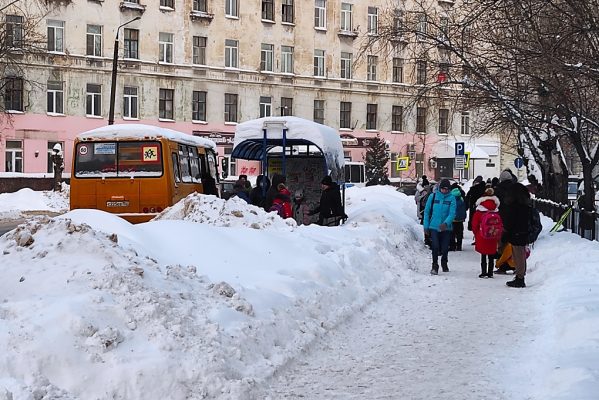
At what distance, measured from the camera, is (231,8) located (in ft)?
181

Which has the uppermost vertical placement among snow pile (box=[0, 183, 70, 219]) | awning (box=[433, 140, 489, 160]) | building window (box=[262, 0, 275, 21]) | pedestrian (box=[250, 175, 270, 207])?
building window (box=[262, 0, 275, 21])

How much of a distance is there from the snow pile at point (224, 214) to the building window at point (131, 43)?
3613 cm

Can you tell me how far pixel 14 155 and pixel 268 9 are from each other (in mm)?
19733

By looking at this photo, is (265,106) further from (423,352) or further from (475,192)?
(423,352)

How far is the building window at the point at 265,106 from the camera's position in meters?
55.7

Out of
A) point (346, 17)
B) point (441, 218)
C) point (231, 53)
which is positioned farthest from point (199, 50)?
point (441, 218)

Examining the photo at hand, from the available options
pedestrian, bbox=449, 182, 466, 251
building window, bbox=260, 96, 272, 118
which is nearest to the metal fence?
pedestrian, bbox=449, 182, 466, 251

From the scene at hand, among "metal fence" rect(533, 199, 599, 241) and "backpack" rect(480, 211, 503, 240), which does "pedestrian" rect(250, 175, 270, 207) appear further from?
"backpack" rect(480, 211, 503, 240)

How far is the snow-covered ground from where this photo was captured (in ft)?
20.4

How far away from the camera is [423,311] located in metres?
11.1

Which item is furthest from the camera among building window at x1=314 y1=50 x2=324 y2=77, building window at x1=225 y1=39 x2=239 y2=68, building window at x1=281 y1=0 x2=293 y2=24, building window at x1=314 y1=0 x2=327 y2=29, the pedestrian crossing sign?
building window at x1=314 y1=0 x2=327 y2=29

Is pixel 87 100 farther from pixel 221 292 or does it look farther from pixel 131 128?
pixel 221 292

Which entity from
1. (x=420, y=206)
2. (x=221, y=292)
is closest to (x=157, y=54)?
(x=420, y=206)

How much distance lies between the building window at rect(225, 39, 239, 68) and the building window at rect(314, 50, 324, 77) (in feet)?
20.0
